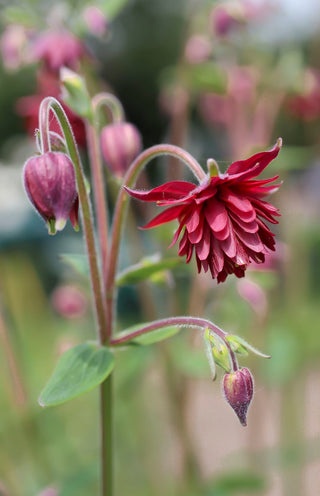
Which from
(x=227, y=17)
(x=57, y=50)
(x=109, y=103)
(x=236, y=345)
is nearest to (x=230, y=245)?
(x=236, y=345)

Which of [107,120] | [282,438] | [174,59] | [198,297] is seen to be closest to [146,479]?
→ [282,438]

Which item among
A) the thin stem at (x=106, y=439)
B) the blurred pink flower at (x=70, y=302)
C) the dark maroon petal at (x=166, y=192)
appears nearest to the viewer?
the dark maroon petal at (x=166, y=192)

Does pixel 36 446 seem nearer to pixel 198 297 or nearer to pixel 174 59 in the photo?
pixel 198 297

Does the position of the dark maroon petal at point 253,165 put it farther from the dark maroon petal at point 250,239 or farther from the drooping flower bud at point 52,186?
the drooping flower bud at point 52,186

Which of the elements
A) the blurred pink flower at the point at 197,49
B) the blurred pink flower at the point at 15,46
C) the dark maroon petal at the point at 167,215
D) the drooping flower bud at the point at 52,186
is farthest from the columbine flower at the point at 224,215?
the blurred pink flower at the point at 197,49

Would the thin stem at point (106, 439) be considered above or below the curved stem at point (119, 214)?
below

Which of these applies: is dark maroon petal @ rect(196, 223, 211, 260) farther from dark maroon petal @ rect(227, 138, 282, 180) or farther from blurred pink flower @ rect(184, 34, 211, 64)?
blurred pink flower @ rect(184, 34, 211, 64)
